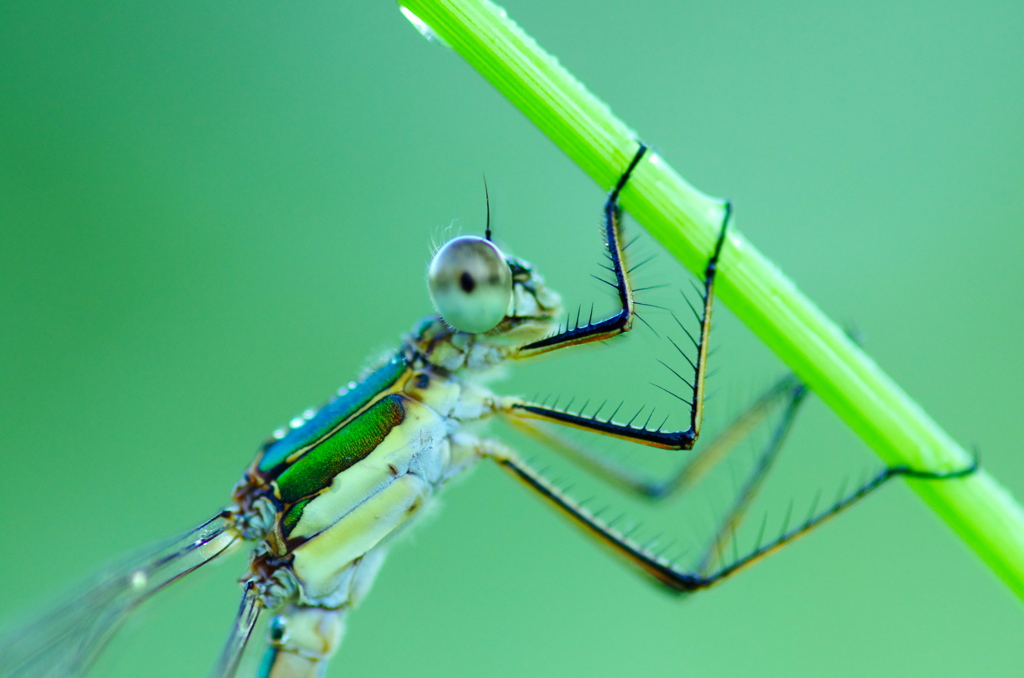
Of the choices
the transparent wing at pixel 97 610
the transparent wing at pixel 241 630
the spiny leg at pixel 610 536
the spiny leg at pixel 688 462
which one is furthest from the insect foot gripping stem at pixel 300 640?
the spiny leg at pixel 688 462

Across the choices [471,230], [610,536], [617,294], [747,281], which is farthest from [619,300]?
[471,230]

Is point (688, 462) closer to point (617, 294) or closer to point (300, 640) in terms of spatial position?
point (617, 294)

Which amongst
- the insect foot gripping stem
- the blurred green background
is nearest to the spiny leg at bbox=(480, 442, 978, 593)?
the insect foot gripping stem

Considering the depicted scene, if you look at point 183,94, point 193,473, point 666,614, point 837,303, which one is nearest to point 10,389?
point 193,473

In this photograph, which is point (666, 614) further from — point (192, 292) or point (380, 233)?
point (192, 292)

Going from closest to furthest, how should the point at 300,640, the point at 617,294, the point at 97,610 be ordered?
the point at 617,294, the point at 97,610, the point at 300,640
